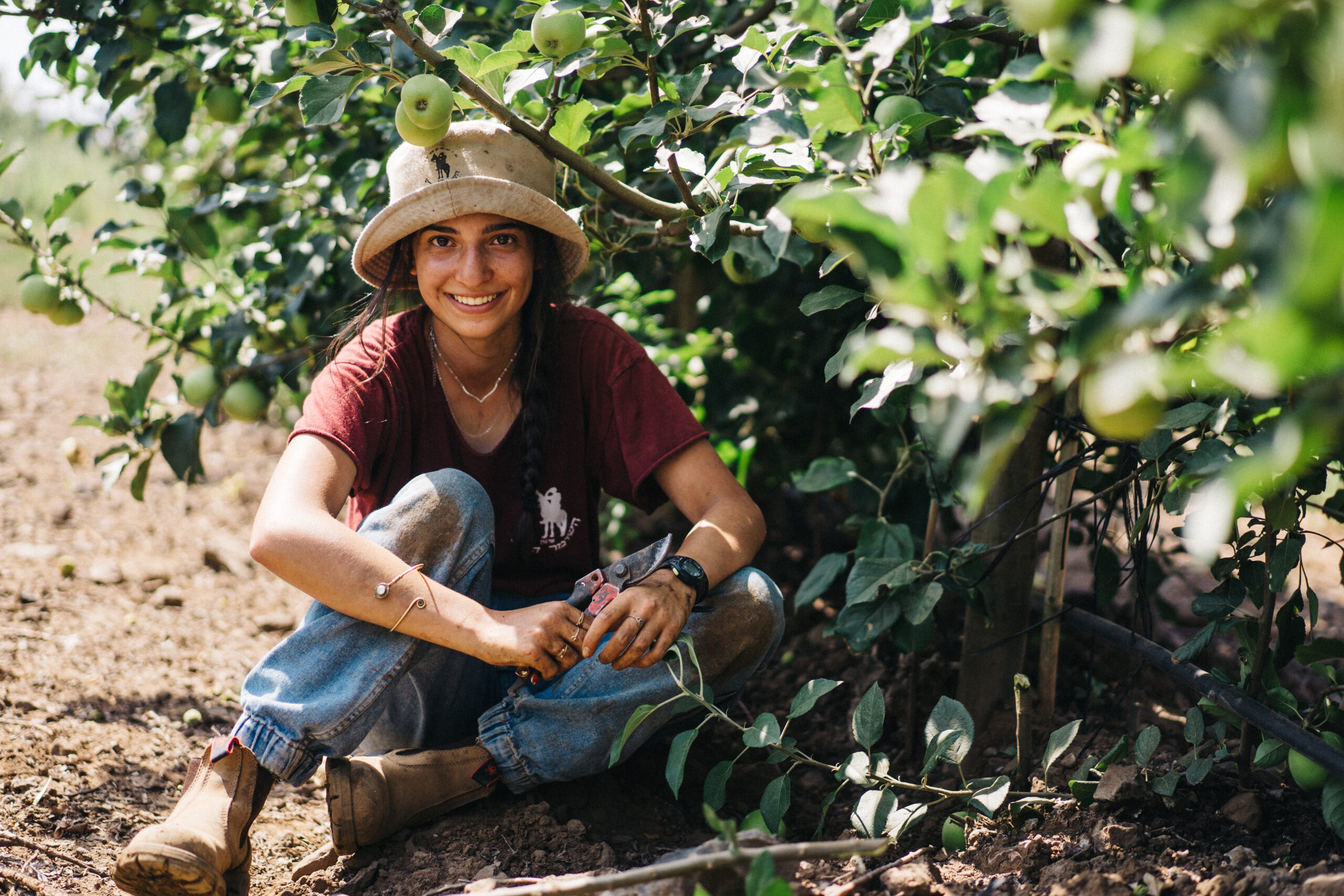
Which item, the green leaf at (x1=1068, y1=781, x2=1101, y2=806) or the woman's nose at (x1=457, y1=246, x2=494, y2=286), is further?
the woman's nose at (x1=457, y1=246, x2=494, y2=286)

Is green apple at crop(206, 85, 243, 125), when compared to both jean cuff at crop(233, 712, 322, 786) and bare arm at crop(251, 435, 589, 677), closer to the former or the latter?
bare arm at crop(251, 435, 589, 677)

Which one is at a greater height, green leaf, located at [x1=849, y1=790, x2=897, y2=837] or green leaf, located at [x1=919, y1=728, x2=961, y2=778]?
green leaf, located at [x1=919, y1=728, x2=961, y2=778]

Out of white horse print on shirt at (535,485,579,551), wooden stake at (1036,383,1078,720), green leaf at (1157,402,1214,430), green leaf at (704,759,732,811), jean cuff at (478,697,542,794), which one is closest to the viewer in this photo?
green leaf at (1157,402,1214,430)

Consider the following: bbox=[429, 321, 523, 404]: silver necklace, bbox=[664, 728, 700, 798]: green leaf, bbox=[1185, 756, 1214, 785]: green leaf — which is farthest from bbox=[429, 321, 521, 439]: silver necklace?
bbox=[1185, 756, 1214, 785]: green leaf

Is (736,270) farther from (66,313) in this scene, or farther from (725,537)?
(66,313)

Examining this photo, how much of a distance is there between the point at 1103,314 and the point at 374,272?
1.55 meters

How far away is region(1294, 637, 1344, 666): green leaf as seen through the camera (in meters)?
1.29

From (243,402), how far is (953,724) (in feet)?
5.46

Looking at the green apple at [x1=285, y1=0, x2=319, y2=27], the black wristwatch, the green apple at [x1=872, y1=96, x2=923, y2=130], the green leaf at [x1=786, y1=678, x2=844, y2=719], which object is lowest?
the green leaf at [x1=786, y1=678, x2=844, y2=719]

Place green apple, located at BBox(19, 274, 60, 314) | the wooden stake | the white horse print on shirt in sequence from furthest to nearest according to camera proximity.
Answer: green apple, located at BBox(19, 274, 60, 314) → the white horse print on shirt → the wooden stake

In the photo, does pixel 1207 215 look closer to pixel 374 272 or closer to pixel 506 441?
pixel 506 441

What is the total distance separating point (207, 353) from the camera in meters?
2.31

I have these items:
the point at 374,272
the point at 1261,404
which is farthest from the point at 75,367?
the point at 1261,404

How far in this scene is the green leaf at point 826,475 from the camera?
1.74m
